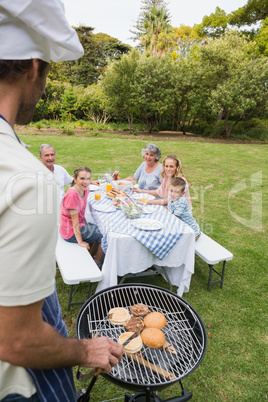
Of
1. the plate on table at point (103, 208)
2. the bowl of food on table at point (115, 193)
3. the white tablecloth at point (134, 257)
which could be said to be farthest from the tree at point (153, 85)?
the white tablecloth at point (134, 257)

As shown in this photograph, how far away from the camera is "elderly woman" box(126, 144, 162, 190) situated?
512 centimetres

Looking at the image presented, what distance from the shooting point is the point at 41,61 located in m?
0.83

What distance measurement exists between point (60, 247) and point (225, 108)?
59.5ft

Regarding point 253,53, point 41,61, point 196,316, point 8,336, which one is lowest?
point 196,316

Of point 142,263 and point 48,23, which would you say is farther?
point 142,263

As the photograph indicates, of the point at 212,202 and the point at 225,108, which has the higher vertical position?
the point at 225,108

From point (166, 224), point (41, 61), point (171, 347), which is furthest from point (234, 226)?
point (41, 61)

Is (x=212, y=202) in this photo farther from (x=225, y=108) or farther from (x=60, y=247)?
(x=225, y=108)

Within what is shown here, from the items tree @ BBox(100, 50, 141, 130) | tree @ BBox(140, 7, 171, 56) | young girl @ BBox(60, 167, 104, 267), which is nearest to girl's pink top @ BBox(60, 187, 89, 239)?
young girl @ BBox(60, 167, 104, 267)

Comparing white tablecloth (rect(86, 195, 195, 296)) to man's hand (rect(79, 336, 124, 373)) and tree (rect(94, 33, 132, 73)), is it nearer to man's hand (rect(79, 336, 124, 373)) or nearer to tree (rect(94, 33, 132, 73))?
man's hand (rect(79, 336, 124, 373))

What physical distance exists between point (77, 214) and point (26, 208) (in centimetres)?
297

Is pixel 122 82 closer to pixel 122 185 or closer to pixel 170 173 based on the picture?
pixel 122 185

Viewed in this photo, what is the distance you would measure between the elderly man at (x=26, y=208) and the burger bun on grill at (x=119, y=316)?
3.61 ft

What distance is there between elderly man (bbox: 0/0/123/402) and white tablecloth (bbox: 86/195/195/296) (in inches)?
82.9
